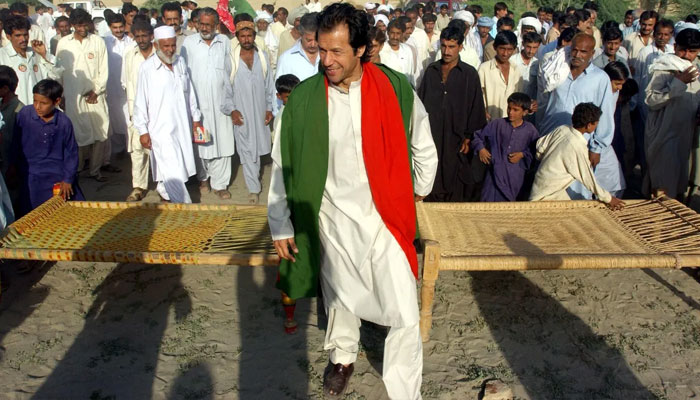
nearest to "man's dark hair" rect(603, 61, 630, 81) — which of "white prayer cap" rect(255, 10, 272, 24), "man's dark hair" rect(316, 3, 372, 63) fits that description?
"man's dark hair" rect(316, 3, 372, 63)

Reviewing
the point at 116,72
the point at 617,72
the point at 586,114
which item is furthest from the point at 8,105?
the point at 617,72

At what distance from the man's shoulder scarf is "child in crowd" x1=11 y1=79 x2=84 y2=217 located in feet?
7.89

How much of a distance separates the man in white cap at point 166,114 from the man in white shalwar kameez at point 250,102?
1.68ft

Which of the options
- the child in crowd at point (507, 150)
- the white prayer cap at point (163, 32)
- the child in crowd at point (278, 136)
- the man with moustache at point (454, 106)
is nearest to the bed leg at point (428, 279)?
the child in crowd at point (278, 136)

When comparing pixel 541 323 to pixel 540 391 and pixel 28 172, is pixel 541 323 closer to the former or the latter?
pixel 540 391

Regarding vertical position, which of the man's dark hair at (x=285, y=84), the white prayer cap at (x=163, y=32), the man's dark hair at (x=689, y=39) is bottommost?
the man's dark hair at (x=285, y=84)

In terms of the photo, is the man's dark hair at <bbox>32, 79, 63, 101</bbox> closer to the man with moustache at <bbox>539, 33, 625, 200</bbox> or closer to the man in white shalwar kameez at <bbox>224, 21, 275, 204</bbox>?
the man in white shalwar kameez at <bbox>224, 21, 275, 204</bbox>

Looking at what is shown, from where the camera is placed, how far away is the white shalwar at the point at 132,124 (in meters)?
5.82

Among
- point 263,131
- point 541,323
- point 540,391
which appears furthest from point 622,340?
point 263,131

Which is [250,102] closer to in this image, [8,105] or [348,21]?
[8,105]

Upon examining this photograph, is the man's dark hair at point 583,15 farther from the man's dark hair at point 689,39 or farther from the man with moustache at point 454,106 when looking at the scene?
the man with moustache at point 454,106

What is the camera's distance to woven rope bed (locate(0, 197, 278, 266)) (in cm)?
353

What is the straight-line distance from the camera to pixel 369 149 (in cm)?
265

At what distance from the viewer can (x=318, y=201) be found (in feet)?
9.07
